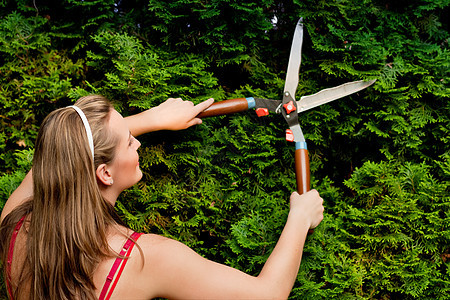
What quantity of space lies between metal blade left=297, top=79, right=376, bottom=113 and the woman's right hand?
0.65 metres

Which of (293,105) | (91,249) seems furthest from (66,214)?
(293,105)

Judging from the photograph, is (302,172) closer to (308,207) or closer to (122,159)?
(308,207)

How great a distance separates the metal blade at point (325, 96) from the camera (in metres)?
2.50

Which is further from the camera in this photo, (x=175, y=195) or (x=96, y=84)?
(x=96, y=84)

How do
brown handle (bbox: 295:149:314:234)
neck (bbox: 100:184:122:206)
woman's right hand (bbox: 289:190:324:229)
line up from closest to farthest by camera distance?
1. neck (bbox: 100:184:122:206)
2. woman's right hand (bbox: 289:190:324:229)
3. brown handle (bbox: 295:149:314:234)

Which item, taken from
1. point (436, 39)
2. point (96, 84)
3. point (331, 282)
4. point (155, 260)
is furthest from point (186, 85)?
point (436, 39)

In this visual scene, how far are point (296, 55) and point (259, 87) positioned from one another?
22.7 inches

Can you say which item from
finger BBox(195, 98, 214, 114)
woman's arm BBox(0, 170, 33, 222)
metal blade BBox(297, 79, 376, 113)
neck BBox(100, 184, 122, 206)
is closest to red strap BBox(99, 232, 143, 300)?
neck BBox(100, 184, 122, 206)

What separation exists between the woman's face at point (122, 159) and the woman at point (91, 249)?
0.03m

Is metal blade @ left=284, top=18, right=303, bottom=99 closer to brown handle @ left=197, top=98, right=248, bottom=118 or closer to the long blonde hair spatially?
brown handle @ left=197, top=98, right=248, bottom=118

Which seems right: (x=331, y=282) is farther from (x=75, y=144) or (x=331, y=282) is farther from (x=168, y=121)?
(x=75, y=144)

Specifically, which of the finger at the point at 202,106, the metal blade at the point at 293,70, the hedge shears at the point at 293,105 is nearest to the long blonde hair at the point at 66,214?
the finger at the point at 202,106

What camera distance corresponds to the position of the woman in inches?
62.3

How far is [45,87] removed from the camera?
286 cm
